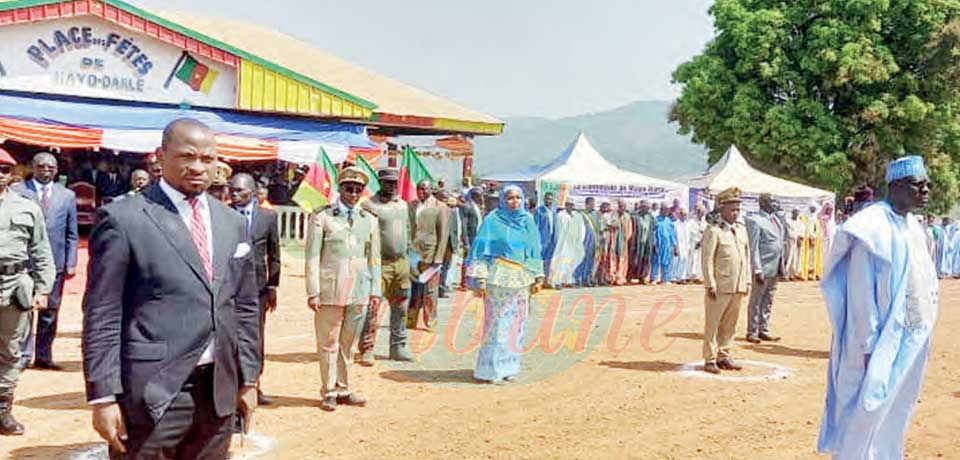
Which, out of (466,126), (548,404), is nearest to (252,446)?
(548,404)

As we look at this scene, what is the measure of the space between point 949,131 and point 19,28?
2582 centimetres

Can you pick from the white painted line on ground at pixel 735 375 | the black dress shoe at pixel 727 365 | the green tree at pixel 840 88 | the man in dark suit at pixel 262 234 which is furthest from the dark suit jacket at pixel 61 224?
the green tree at pixel 840 88

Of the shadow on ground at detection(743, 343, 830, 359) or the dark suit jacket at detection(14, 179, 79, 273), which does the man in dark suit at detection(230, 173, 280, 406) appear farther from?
the shadow on ground at detection(743, 343, 830, 359)

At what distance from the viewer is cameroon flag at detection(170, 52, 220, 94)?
18016 millimetres

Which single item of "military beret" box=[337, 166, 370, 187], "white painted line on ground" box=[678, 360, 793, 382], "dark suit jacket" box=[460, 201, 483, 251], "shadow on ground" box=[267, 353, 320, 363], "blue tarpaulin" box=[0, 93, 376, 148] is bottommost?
"white painted line on ground" box=[678, 360, 793, 382]

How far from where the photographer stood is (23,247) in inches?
231

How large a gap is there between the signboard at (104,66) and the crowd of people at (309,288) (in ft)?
25.6

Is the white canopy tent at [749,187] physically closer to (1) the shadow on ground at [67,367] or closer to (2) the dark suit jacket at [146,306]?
(1) the shadow on ground at [67,367]

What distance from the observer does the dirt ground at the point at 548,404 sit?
5988 millimetres

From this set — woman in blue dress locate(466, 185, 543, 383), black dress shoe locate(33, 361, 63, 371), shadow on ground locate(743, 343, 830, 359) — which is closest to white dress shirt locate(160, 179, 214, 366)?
woman in blue dress locate(466, 185, 543, 383)

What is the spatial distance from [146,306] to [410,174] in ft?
32.7

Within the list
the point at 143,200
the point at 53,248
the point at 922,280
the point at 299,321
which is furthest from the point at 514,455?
the point at 299,321

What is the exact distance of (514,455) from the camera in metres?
5.85

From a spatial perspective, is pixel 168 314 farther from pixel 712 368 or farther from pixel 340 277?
pixel 712 368
